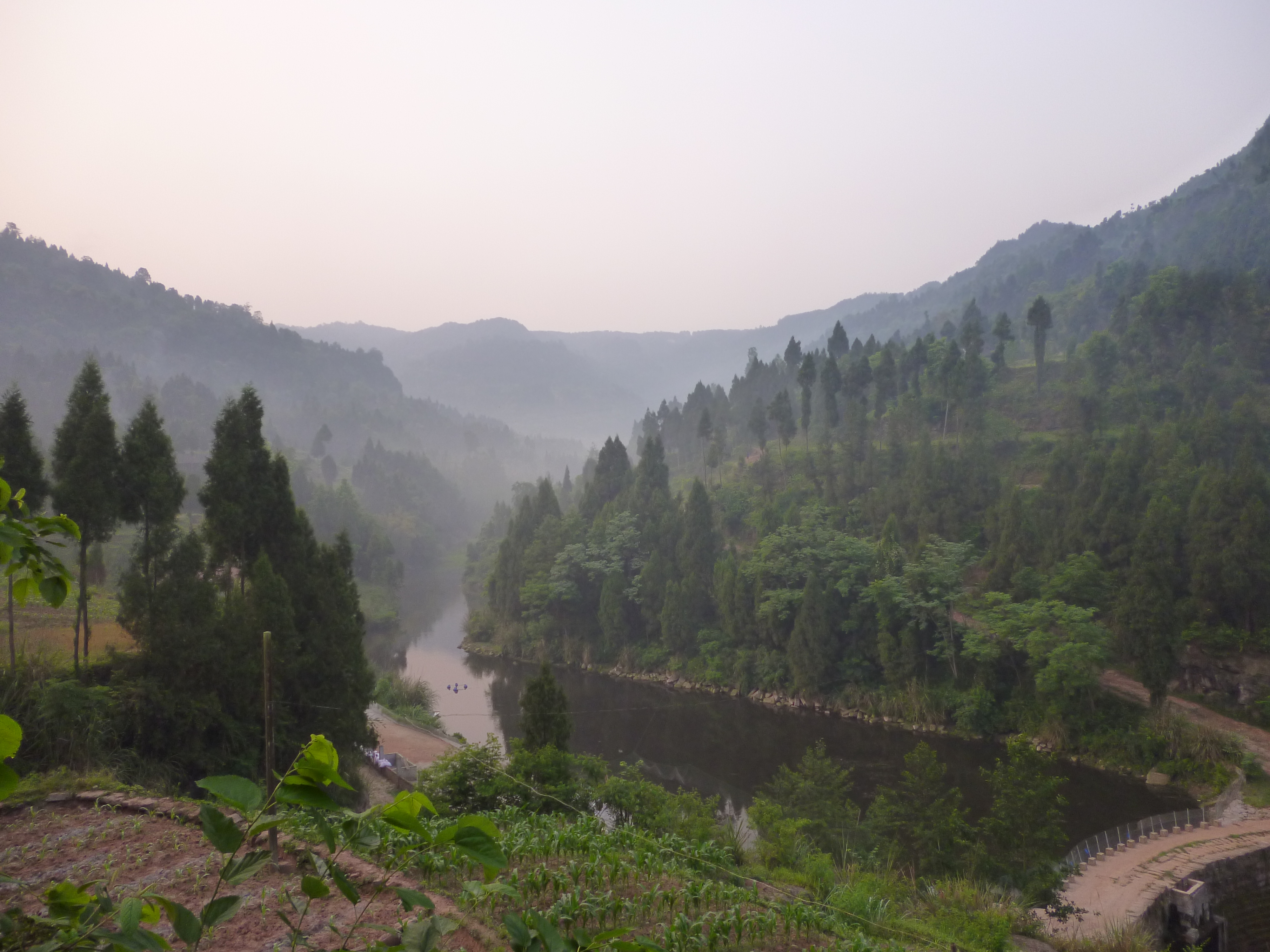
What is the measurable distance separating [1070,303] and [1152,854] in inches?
2424

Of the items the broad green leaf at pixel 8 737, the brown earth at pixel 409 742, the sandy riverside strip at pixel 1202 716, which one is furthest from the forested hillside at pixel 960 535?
the broad green leaf at pixel 8 737

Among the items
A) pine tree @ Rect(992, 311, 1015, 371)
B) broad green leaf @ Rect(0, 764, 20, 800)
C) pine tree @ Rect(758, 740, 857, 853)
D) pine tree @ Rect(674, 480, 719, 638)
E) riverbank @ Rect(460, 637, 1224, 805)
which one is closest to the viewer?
broad green leaf @ Rect(0, 764, 20, 800)

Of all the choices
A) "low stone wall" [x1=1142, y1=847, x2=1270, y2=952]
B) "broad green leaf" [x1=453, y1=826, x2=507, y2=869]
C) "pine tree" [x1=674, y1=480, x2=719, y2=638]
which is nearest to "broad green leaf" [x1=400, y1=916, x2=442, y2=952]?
"broad green leaf" [x1=453, y1=826, x2=507, y2=869]

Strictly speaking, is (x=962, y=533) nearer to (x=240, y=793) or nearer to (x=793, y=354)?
(x=793, y=354)

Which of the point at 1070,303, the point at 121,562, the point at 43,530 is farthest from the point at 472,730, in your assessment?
the point at 1070,303

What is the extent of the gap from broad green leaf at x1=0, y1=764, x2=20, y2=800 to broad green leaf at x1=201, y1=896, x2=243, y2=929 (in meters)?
0.27

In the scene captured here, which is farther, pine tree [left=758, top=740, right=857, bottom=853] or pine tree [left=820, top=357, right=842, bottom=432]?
pine tree [left=820, top=357, right=842, bottom=432]

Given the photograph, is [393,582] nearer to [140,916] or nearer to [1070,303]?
[140,916]

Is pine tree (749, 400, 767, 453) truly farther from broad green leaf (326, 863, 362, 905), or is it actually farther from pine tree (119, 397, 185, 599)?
broad green leaf (326, 863, 362, 905)

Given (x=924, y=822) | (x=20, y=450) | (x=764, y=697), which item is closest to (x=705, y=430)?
(x=764, y=697)

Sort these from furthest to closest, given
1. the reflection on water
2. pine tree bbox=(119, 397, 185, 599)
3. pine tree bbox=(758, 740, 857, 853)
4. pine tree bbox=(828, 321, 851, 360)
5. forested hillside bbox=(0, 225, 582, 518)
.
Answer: forested hillside bbox=(0, 225, 582, 518), pine tree bbox=(828, 321, 851, 360), the reflection on water, pine tree bbox=(758, 740, 857, 853), pine tree bbox=(119, 397, 185, 599)

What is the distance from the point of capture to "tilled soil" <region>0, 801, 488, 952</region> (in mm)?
4953

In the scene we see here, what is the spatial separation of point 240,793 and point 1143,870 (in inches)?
635

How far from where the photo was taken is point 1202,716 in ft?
65.9
